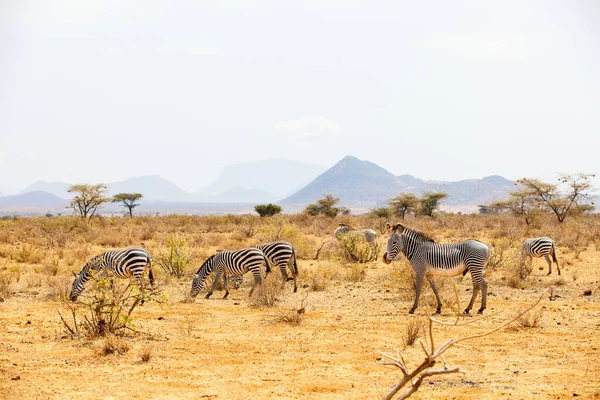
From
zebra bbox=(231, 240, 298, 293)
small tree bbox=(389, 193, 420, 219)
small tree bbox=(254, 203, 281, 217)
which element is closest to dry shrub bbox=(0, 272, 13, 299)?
zebra bbox=(231, 240, 298, 293)

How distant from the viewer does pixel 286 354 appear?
820 centimetres

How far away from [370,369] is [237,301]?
5.94m

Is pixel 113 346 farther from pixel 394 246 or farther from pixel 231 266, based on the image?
pixel 394 246

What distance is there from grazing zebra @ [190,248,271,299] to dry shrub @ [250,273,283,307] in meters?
0.36

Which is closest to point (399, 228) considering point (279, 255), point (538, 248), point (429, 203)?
point (279, 255)

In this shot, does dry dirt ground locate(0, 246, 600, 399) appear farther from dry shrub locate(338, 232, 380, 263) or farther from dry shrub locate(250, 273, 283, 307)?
dry shrub locate(338, 232, 380, 263)

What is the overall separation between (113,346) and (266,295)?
14.7ft

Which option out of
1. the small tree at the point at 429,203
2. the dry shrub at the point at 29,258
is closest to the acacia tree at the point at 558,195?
the small tree at the point at 429,203

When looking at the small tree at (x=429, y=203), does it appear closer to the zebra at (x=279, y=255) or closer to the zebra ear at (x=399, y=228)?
the zebra at (x=279, y=255)

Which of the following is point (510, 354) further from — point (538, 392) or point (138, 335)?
point (138, 335)

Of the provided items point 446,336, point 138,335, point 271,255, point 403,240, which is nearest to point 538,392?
point 446,336

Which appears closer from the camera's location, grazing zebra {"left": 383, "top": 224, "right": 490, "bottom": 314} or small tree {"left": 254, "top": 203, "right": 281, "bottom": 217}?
grazing zebra {"left": 383, "top": 224, "right": 490, "bottom": 314}

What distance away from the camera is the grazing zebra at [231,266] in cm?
1285

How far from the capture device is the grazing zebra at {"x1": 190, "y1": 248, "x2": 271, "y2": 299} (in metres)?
12.9
